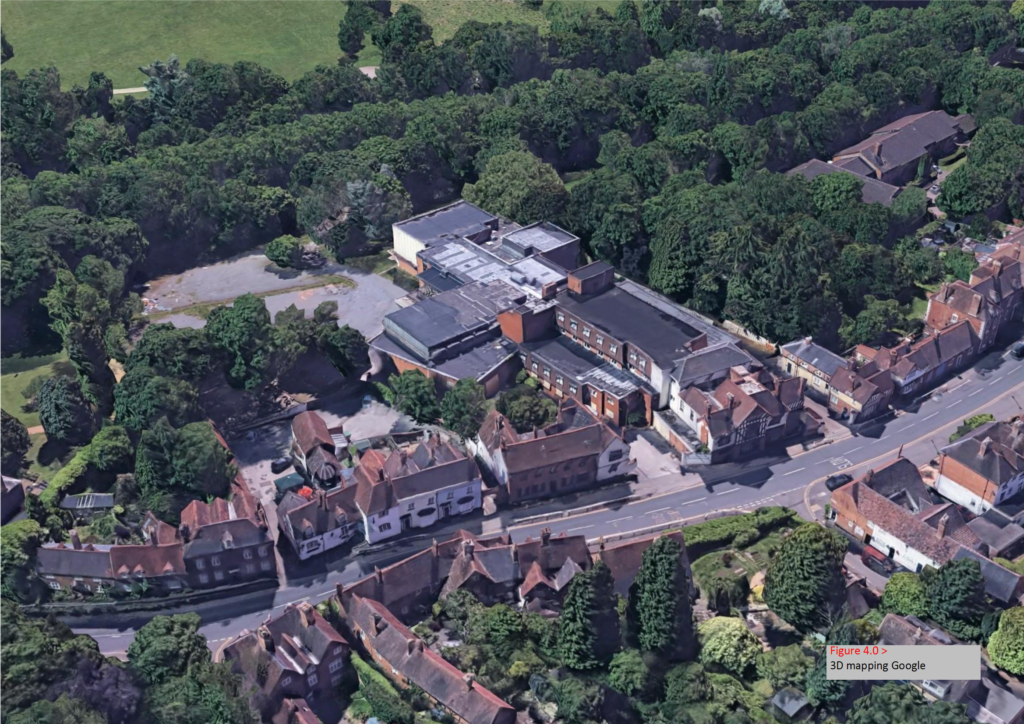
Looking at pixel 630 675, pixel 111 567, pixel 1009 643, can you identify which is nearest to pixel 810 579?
pixel 1009 643

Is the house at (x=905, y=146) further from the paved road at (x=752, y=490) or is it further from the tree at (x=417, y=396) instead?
the tree at (x=417, y=396)

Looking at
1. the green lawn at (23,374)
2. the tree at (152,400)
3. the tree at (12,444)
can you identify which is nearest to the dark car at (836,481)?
the tree at (152,400)

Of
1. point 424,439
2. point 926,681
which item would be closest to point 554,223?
point 424,439

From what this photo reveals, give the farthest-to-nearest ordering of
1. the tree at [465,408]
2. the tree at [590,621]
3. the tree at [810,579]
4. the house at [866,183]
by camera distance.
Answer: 1. the house at [866,183]
2. the tree at [465,408]
3. the tree at [810,579]
4. the tree at [590,621]

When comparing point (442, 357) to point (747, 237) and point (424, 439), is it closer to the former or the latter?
point (424, 439)

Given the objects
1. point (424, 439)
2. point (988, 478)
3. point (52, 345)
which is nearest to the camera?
point (988, 478)
